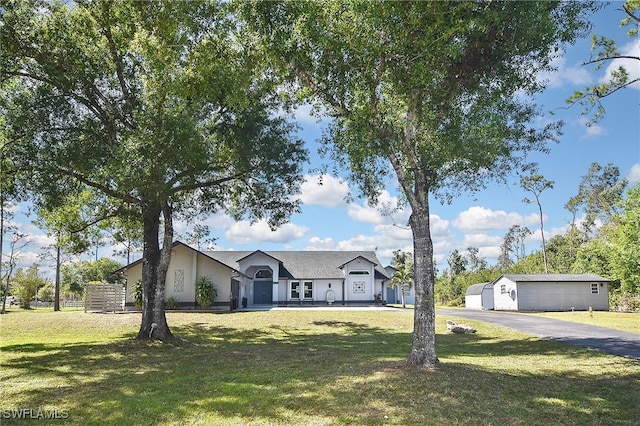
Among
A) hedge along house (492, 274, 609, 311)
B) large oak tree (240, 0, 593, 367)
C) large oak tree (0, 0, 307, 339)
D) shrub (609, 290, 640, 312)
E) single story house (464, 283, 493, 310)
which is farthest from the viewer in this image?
single story house (464, 283, 493, 310)

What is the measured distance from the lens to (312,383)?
28.3 ft

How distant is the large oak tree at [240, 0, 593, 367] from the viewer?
29.2 ft

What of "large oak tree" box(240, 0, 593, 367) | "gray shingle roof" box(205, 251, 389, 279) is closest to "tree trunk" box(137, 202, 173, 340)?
"large oak tree" box(240, 0, 593, 367)

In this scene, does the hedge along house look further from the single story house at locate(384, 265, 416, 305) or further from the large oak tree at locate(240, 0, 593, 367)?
the large oak tree at locate(240, 0, 593, 367)

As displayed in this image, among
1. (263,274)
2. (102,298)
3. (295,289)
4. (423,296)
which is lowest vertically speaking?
(295,289)

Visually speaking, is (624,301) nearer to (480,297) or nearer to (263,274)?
(480,297)

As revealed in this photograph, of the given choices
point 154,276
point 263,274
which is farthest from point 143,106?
point 263,274

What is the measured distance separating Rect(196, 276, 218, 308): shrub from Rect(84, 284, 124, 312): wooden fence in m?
4.97

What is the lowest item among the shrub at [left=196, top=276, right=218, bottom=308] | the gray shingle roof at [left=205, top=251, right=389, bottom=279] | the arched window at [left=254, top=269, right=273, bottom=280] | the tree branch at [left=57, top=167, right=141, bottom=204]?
the shrub at [left=196, top=276, right=218, bottom=308]

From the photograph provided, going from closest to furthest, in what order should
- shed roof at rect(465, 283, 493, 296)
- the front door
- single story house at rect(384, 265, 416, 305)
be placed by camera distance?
the front door
shed roof at rect(465, 283, 493, 296)
single story house at rect(384, 265, 416, 305)

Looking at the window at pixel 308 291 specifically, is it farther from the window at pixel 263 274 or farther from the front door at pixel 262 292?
the window at pixel 263 274

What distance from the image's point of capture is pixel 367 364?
33.5 ft

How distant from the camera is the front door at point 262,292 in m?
39.1

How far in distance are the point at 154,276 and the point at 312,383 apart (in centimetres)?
899
